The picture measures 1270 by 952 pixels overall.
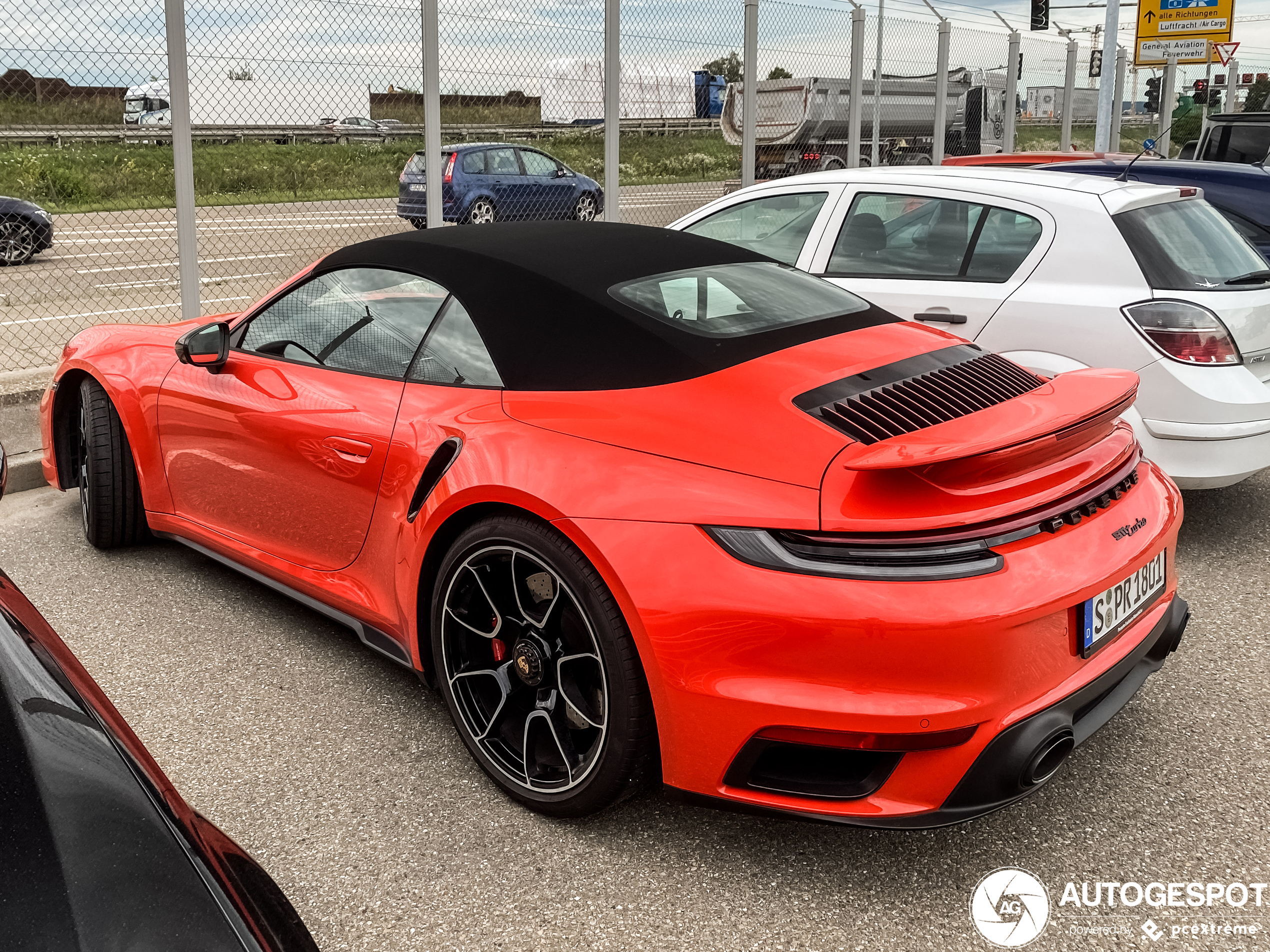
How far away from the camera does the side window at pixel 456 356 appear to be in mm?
2900

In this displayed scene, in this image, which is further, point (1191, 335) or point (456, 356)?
point (1191, 335)

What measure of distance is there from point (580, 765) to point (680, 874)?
1.10ft

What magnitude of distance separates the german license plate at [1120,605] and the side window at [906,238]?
264 cm

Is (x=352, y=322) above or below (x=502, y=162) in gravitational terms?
below

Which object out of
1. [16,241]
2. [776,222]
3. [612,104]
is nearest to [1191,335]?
[776,222]

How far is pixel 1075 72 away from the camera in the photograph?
1781 centimetres

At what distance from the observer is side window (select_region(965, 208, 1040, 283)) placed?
4863 mm

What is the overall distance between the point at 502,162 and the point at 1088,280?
649 cm

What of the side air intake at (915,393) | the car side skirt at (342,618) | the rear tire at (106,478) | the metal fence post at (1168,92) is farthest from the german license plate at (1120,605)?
the metal fence post at (1168,92)

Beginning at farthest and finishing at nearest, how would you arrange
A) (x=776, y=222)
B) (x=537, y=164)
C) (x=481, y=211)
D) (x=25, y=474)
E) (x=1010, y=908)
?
(x=537, y=164)
(x=481, y=211)
(x=776, y=222)
(x=25, y=474)
(x=1010, y=908)

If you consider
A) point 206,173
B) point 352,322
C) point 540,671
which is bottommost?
point 540,671

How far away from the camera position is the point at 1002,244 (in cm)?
494

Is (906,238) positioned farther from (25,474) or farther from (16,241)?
(16,241)

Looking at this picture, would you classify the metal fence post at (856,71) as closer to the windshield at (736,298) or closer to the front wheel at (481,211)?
the front wheel at (481,211)
